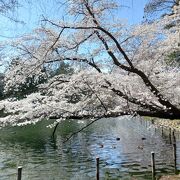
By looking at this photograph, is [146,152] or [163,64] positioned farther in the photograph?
[146,152]

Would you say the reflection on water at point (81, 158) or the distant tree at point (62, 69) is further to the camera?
the reflection on water at point (81, 158)

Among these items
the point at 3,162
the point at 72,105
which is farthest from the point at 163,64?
the point at 3,162

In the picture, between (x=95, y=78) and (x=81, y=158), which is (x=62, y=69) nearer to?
(x=95, y=78)

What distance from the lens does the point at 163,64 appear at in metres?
10.3

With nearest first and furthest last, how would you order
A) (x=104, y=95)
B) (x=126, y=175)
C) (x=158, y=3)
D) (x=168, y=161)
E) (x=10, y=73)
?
1. (x=104, y=95)
2. (x=10, y=73)
3. (x=158, y=3)
4. (x=126, y=175)
5. (x=168, y=161)

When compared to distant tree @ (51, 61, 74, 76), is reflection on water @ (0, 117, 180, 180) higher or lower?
lower

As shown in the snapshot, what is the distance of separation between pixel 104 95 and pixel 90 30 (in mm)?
1776

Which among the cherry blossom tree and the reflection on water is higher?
the cherry blossom tree

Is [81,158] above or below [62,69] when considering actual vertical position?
below

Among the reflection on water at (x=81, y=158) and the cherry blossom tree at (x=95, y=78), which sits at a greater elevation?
the cherry blossom tree at (x=95, y=78)

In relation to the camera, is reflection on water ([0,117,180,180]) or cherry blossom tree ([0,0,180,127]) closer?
cherry blossom tree ([0,0,180,127])

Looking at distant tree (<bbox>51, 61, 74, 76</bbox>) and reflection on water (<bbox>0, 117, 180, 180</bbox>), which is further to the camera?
reflection on water (<bbox>0, 117, 180, 180</bbox>)

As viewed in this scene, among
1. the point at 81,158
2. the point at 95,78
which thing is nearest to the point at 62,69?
the point at 95,78

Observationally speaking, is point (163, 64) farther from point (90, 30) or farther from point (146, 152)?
point (146, 152)
